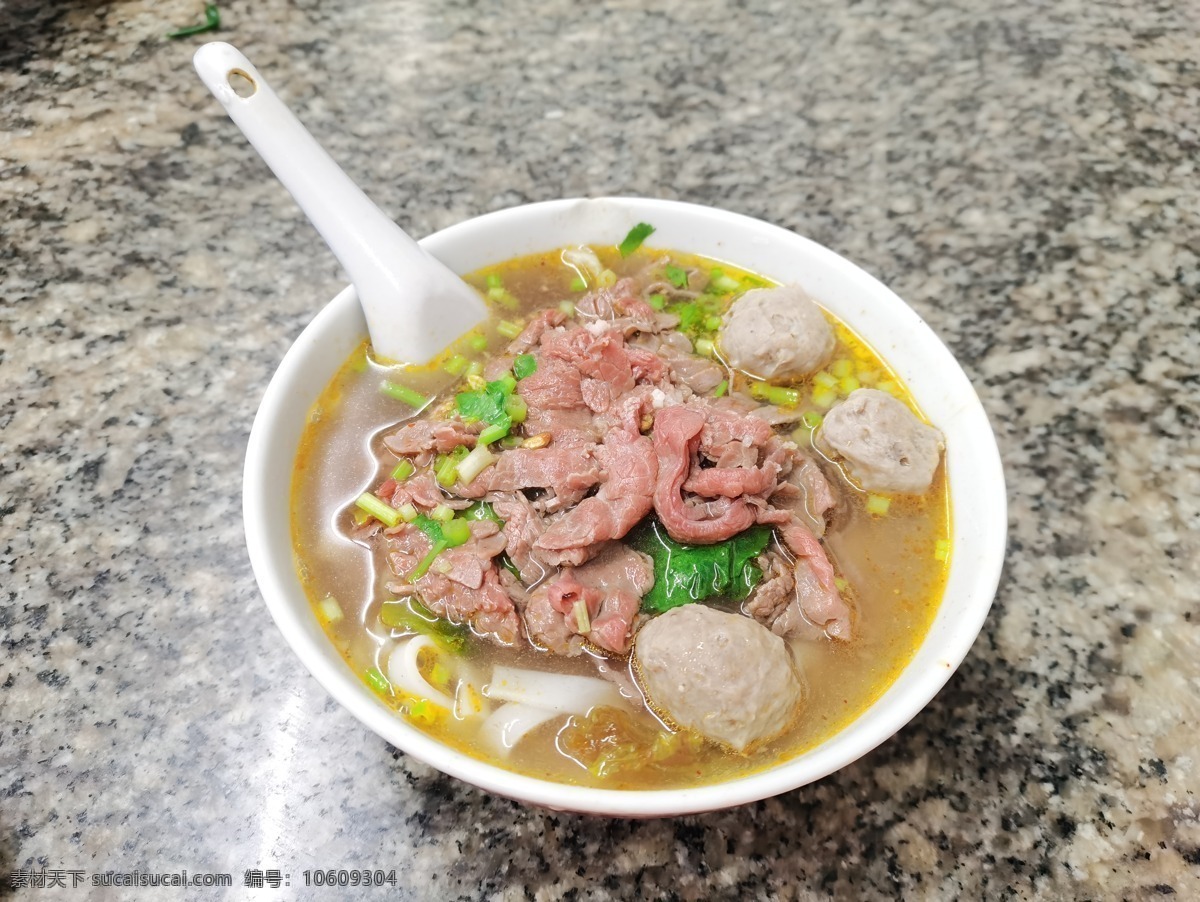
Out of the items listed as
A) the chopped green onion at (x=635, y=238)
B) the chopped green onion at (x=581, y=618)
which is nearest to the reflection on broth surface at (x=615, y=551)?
the chopped green onion at (x=581, y=618)

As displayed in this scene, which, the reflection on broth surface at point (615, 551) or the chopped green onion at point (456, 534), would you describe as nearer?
the reflection on broth surface at point (615, 551)

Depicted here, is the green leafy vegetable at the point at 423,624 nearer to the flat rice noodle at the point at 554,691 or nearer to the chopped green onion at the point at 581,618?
the flat rice noodle at the point at 554,691

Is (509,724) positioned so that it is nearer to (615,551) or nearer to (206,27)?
(615,551)

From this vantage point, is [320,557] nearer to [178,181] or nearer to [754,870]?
[754,870]

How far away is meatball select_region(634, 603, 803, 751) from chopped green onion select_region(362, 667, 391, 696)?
0.49m

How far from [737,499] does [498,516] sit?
503 millimetres

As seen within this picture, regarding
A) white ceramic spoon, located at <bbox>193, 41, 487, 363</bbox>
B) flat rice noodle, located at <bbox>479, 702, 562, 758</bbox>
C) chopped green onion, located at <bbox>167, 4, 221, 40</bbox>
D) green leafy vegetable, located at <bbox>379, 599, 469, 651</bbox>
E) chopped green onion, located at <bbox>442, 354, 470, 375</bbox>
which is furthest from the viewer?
chopped green onion, located at <bbox>167, 4, 221, 40</bbox>

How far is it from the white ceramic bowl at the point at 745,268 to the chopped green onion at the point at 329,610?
45mm

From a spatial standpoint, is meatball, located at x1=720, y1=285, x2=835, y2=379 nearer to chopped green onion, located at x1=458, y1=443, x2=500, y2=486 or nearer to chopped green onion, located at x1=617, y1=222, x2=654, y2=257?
chopped green onion, located at x1=617, y1=222, x2=654, y2=257

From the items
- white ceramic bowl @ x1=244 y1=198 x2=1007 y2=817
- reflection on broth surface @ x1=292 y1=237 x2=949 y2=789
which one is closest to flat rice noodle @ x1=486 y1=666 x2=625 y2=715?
reflection on broth surface @ x1=292 y1=237 x2=949 y2=789

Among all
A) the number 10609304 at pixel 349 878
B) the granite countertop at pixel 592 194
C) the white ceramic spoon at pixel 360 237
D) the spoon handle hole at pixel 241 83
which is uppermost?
the spoon handle hole at pixel 241 83

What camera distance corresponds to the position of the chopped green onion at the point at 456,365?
198 centimetres

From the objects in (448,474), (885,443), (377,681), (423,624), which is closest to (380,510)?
(448,474)

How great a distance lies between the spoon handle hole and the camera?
1.77 meters
